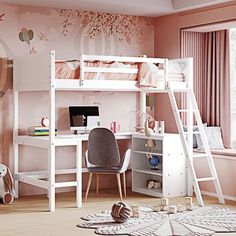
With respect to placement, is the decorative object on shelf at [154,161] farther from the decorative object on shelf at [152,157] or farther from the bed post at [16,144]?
the bed post at [16,144]

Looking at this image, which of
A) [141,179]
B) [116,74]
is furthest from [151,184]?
[116,74]

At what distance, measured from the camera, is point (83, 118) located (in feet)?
22.0

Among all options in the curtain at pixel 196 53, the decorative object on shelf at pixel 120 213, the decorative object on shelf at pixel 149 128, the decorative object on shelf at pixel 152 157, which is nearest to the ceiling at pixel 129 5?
the curtain at pixel 196 53

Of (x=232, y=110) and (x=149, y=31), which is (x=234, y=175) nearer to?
(x=232, y=110)

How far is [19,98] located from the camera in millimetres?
6496

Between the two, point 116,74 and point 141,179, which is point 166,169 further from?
point 116,74

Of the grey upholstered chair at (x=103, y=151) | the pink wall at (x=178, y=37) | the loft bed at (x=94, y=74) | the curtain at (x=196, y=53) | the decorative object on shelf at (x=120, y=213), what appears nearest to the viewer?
the decorative object on shelf at (x=120, y=213)

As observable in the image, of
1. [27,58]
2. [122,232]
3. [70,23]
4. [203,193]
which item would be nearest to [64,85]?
[27,58]

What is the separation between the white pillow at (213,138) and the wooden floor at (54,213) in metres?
0.82

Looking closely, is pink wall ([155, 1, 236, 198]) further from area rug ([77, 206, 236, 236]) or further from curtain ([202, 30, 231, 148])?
area rug ([77, 206, 236, 236])

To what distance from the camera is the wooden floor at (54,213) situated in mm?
4656

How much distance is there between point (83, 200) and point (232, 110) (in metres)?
2.28

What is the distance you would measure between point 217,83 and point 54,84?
8.13 feet

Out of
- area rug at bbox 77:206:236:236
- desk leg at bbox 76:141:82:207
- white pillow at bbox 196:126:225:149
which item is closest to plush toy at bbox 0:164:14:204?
desk leg at bbox 76:141:82:207
